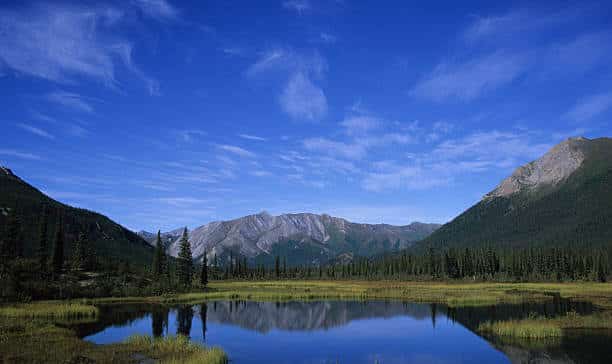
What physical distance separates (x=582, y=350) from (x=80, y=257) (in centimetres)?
12708

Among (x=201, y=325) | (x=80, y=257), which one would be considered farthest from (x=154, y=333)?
(x=80, y=257)

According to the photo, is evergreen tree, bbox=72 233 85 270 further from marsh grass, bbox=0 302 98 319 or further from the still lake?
marsh grass, bbox=0 302 98 319

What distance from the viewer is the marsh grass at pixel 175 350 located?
117 ft

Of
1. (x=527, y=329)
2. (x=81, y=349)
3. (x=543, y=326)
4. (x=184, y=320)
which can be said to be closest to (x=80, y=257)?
(x=184, y=320)

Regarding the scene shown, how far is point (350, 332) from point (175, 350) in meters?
24.9

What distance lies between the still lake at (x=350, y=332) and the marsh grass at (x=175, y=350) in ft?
12.9

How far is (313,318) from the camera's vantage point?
73.2 metres

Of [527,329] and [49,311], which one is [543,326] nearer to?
[527,329]

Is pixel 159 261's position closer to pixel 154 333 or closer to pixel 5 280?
A: pixel 5 280

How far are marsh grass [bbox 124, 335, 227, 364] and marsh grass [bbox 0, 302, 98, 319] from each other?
22198 mm

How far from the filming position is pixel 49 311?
63688 millimetres

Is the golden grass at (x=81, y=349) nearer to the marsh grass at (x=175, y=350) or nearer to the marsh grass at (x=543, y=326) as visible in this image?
the marsh grass at (x=175, y=350)

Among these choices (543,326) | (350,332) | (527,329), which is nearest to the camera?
(527,329)

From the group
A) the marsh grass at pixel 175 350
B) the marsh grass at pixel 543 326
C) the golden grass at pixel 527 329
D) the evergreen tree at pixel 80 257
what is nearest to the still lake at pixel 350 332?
the golden grass at pixel 527 329
